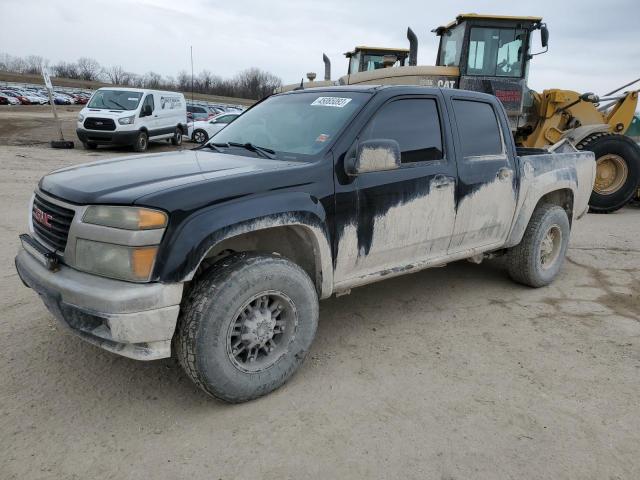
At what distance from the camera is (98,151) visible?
1594cm

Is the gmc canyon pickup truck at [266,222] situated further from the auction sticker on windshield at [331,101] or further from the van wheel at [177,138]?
the van wheel at [177,138]

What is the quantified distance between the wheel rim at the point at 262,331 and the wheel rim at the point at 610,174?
795 cm

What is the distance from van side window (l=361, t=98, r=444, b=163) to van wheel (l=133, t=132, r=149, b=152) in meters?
13.9

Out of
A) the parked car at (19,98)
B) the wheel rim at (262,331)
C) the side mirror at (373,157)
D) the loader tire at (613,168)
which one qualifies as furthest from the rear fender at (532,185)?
the parked car at (19,98)

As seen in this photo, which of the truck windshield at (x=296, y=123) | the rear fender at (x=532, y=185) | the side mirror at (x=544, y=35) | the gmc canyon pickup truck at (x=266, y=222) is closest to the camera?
the gmc canyon pickup truck at (x=266, y=222)

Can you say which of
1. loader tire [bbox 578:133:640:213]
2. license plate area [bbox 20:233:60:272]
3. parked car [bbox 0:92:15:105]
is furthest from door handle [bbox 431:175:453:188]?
parked car [bbox 0:92:15:105]

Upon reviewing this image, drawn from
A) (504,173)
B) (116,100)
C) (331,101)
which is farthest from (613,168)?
(116,100)

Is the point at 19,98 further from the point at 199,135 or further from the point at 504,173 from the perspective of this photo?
the point at 504,173

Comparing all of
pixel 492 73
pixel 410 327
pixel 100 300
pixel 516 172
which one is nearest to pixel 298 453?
pixel 100 300

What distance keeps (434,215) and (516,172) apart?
1150mm

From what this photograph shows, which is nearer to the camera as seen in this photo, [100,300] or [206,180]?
[100,300]

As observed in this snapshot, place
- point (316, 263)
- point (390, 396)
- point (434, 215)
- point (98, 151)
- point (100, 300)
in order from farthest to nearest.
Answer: point (98, 151) < point (434, 215) < point (316, 263) < point (390, 396) < point (100, 300)

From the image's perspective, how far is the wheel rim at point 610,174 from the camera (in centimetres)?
888

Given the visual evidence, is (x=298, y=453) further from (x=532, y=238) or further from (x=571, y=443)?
(x=532, y=238)
